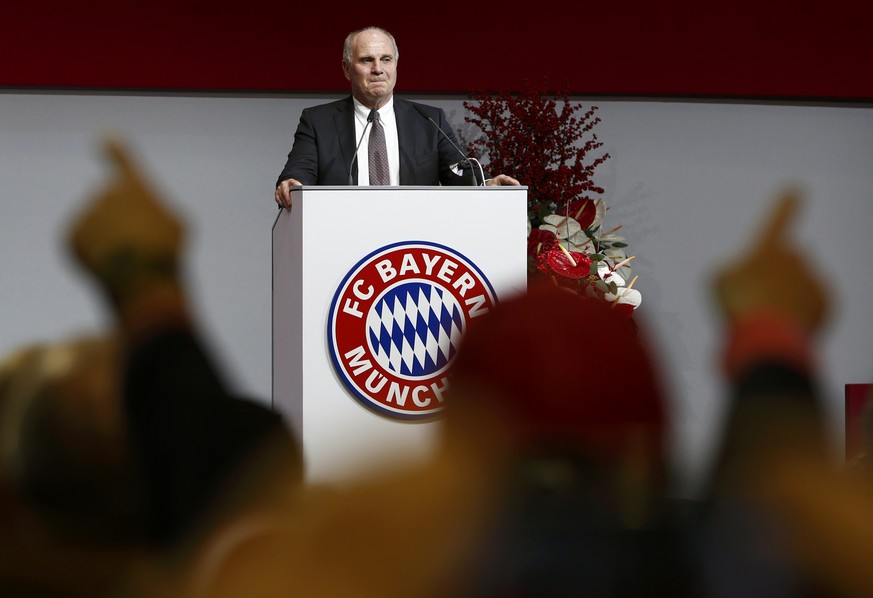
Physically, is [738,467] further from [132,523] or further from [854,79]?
[854,79]

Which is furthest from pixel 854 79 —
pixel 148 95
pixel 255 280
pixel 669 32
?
pixel 148 95

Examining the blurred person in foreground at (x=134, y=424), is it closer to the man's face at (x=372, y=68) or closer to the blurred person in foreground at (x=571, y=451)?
the blurred person in foreground at (x=571, y=451)

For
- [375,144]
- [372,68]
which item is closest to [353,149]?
[375,144]

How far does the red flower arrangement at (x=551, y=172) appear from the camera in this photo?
143 inches

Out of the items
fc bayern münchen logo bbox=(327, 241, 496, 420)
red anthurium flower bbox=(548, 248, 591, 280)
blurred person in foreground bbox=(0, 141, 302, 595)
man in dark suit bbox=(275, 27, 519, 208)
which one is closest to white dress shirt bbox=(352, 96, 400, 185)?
man in dark suit bbox=(275, 27, 519, 208)

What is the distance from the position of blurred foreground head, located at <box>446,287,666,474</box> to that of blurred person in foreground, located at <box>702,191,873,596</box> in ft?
0.10

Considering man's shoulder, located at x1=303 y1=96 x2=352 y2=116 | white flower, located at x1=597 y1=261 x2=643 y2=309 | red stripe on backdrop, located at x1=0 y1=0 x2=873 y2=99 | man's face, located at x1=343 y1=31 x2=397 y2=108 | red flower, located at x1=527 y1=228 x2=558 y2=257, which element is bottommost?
Result: white flower, located at x1=597 y1=261 x2=643 y2=309

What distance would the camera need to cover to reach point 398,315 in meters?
1.81

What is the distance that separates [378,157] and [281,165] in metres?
1.38

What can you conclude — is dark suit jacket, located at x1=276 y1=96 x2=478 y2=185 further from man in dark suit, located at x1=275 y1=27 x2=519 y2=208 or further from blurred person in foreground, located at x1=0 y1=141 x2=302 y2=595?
blurred person in foreground, located at x1=0 y1=141 x2=302 y2=595

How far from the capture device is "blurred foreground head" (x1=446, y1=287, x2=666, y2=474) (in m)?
0.21

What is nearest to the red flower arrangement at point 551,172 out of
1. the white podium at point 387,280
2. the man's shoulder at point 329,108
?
the man's shoulder at point 329,108

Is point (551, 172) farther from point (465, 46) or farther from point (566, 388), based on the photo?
point (566, 388)

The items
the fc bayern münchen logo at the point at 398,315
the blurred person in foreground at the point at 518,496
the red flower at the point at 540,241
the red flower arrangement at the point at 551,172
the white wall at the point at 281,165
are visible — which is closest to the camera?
the blurred person in foreground at the point at 518,496
